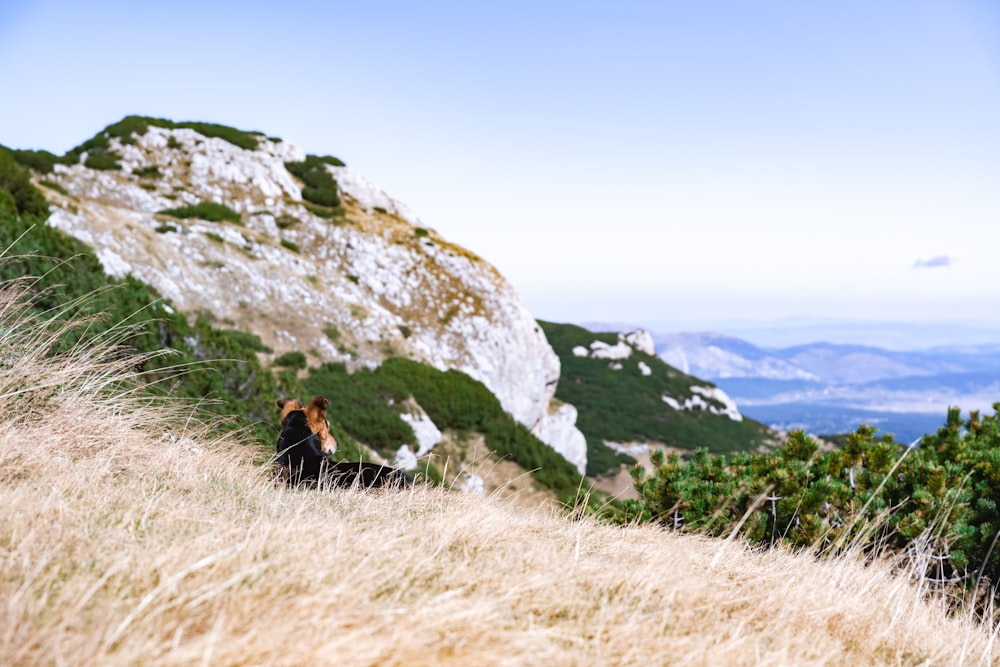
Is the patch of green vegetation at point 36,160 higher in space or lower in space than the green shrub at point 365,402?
higher

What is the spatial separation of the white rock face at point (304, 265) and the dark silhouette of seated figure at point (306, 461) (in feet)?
63.5

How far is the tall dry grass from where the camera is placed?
6.37 ft

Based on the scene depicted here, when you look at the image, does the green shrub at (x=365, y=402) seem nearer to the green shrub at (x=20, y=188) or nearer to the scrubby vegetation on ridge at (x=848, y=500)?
the green shrub at (x=20, y=188)

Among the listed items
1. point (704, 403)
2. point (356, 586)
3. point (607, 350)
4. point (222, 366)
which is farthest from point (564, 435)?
point (607, 350)

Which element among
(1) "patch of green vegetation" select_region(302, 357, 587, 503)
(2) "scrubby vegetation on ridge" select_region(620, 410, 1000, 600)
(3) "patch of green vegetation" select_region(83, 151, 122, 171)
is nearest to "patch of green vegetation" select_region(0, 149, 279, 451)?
(2) "scrubby vegetation on ridge" select_region(620, 410, 1000, 600)

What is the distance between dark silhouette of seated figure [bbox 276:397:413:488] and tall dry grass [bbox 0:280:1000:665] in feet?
2.74

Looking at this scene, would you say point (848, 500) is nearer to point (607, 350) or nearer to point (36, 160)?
point (36, 160)

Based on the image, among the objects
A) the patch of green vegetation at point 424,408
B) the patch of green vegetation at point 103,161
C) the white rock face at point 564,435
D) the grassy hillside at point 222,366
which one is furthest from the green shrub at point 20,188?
the white rock face at point 564,435

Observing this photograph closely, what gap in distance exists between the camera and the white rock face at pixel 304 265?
24344 mm

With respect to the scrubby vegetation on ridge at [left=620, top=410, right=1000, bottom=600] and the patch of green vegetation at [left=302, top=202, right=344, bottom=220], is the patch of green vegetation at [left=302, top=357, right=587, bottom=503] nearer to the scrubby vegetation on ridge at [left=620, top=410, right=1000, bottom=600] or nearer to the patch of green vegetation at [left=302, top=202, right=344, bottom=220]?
the patch of green vegetation at [left=302, top=202, right=344, bottom=220]

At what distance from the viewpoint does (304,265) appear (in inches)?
1185

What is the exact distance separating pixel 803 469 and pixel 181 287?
23.1m

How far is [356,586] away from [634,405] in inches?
3701

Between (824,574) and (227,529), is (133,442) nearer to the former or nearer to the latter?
(227,529)
